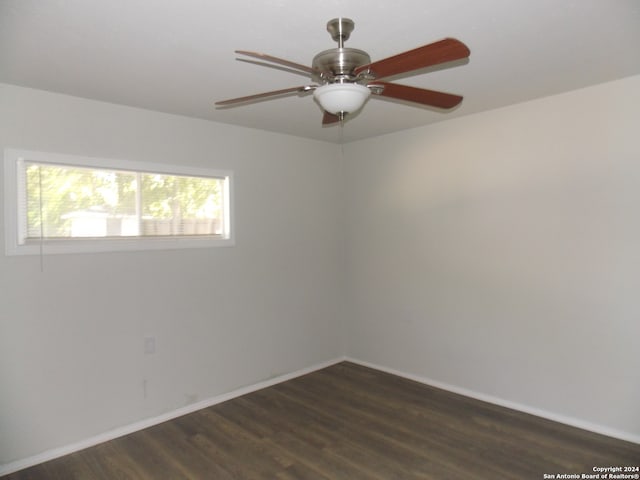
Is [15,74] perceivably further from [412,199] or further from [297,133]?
[412,199]

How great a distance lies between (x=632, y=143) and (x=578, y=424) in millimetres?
1994

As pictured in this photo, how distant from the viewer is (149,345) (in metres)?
3.07

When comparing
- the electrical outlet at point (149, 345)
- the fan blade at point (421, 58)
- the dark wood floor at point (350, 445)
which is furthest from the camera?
the electrical outlet at point (149, 345)

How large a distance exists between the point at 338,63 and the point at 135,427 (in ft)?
9.59

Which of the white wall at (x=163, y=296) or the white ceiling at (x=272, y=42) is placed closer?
the white ceiling at (x=272, y=42)

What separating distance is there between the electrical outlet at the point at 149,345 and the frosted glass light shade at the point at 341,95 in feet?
7.79

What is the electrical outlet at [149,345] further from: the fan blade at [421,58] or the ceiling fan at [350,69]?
the fan blade at [421,58]

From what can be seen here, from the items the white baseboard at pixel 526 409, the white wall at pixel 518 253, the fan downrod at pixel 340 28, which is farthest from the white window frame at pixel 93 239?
the white baseboard at pixel 526 409

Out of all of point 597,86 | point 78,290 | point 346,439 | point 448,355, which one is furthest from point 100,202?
point 597,86

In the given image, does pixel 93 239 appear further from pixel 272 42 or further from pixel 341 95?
pixel 341 95

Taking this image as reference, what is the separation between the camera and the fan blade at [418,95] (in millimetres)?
1697

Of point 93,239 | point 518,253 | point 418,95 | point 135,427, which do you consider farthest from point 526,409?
point 93,239

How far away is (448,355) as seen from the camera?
3.62 m

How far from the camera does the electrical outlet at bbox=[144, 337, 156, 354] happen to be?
3051mm
